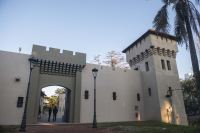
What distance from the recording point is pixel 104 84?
14664 millimetres

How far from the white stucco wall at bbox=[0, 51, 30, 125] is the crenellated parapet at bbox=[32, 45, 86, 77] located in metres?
1.19

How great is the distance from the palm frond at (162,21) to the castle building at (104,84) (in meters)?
0.81

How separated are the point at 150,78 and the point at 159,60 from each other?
2.21m

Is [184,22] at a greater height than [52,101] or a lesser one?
greater

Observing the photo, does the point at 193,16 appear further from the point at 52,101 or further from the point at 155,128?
the point at 52,101

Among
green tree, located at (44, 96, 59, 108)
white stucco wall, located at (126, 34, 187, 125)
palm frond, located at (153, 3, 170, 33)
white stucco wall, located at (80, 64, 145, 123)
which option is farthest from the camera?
green tree, located at (44, 96, 59, 108)

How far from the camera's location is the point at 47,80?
42.0 ft

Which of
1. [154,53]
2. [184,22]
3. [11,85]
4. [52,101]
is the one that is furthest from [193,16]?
[52,101]

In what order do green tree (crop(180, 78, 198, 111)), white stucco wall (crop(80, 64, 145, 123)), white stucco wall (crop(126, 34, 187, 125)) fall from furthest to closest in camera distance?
green tree (crop(180, 78, 198, 111))
white stucco wall (crop(126, 34, 187, 125))
white stucco wall (crop(80, 64, 145, 123))

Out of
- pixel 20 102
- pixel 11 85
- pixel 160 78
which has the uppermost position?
pixel 160 78

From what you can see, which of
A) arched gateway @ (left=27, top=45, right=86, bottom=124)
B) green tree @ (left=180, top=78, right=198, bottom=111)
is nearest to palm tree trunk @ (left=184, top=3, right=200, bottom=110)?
arched gateway @ (left=27, top=45, right=86, bottom=124)

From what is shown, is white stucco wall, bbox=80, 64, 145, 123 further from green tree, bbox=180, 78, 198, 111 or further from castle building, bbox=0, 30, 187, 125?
green tree, bbox=180, 78, 198, 111

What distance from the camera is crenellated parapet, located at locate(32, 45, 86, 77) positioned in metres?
12.4

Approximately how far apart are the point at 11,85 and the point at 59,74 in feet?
12.7
